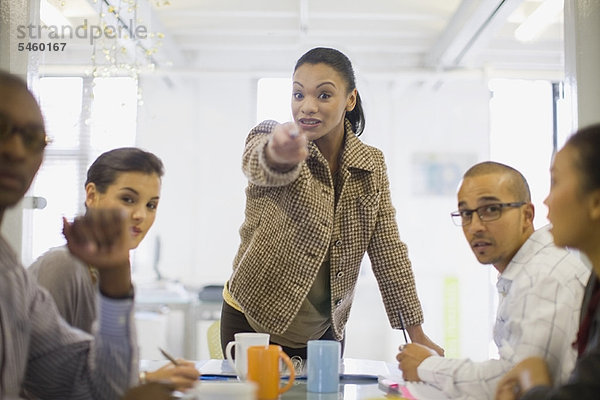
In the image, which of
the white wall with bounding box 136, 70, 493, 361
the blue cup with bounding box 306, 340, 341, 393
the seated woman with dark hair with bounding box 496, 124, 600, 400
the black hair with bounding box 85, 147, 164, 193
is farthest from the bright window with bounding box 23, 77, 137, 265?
the white wall with bounding box 136, 70, 493, 361

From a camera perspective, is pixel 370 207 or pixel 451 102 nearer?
pixel 370 207

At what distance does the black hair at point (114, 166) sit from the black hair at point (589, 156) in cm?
102

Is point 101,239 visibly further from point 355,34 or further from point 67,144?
point 355,34

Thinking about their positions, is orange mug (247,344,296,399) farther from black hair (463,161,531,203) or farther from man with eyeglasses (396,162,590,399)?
black hair (463,161,531,203)

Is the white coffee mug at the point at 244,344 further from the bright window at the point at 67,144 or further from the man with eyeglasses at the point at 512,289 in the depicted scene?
the bright window at the point at 67,144

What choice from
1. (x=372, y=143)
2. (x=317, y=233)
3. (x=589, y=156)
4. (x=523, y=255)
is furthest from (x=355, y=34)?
(x=589, y=156)

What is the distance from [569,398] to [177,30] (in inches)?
228

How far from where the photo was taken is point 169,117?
6.89m

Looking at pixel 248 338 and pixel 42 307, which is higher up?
pixel 42 307

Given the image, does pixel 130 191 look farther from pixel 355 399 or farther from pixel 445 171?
pixel 445 171

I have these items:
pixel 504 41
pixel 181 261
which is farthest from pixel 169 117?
pixel 504 41

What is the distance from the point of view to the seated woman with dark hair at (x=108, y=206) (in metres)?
1.44

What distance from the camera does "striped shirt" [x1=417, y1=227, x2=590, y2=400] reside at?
1.38m

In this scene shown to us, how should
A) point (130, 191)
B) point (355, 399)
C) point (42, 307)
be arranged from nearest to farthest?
point (42, 307), point (355, 399), point (130, 191)
